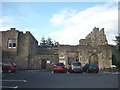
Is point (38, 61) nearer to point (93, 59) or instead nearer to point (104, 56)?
point (93, 59)

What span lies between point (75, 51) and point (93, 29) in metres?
11.8

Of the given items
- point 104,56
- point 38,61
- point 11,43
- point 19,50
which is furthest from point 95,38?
point 11,43

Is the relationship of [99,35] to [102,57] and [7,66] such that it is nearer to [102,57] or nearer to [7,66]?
[102,57]

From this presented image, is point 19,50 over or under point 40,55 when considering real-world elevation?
over

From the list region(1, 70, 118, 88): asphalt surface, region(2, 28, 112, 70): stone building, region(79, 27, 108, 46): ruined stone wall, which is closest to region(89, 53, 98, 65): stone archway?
region(2, 28, 112, 70): stone building

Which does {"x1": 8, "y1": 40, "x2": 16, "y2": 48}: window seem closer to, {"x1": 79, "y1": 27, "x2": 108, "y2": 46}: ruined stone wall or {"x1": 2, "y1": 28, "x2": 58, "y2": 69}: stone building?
{"x1": 2, "y1": 28, "x2": 58, "y2": 69}: stone building

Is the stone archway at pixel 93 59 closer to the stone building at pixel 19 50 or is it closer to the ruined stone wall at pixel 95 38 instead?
the ruined stone wall at pixel 95 38

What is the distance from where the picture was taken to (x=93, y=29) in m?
39.9

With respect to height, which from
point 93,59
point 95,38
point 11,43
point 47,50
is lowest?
point 93,59

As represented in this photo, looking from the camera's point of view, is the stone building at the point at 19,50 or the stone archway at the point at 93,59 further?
the stone archway at the point at 93,59

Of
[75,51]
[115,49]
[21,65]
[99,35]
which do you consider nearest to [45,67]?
[21,65]

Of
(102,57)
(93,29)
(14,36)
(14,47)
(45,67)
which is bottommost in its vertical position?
(45,67)

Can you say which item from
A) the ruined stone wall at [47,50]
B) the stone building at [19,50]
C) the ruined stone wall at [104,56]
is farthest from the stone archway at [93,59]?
the ruined stone wall at [47,50]

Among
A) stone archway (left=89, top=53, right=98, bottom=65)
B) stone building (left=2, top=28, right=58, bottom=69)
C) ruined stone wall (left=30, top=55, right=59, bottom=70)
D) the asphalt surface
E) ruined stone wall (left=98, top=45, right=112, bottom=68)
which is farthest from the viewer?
stone archway (left=89, top=53, right=98, bottom=65)
